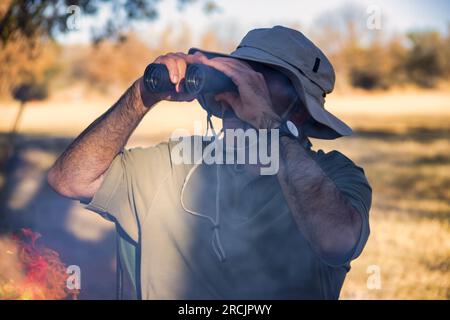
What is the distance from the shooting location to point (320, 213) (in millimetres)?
1884

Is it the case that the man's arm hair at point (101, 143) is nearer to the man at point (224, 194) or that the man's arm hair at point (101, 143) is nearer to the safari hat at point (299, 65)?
the man at point (224, 194)

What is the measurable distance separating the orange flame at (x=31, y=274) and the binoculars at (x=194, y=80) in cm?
102

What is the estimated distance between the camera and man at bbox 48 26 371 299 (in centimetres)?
208

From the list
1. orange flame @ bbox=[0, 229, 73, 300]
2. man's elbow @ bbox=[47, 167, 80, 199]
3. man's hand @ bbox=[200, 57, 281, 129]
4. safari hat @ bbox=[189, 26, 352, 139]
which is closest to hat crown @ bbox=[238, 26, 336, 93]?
safari hat @ bbox=[189, 26, 352, 139]

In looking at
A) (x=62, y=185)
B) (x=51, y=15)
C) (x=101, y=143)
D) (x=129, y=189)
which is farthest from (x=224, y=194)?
(x=51, y=15)

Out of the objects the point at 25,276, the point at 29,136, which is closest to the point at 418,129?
the point at 29,136

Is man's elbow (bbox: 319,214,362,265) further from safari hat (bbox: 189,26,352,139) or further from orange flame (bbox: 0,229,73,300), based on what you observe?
orange flame (bbox: 0,229,73,300)

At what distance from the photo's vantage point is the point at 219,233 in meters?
2.10

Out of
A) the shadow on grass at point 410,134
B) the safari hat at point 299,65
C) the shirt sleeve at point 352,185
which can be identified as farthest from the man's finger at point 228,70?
the shadow on grass at point 410,134

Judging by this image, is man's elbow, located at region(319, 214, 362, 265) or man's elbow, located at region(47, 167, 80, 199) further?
man's elbow, located at region(47, 167, 80, 199)

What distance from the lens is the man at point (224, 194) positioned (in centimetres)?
208

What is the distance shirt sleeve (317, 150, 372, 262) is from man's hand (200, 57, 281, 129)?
0.31 m

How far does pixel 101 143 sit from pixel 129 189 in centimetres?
19

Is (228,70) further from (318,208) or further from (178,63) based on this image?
(318,208)
